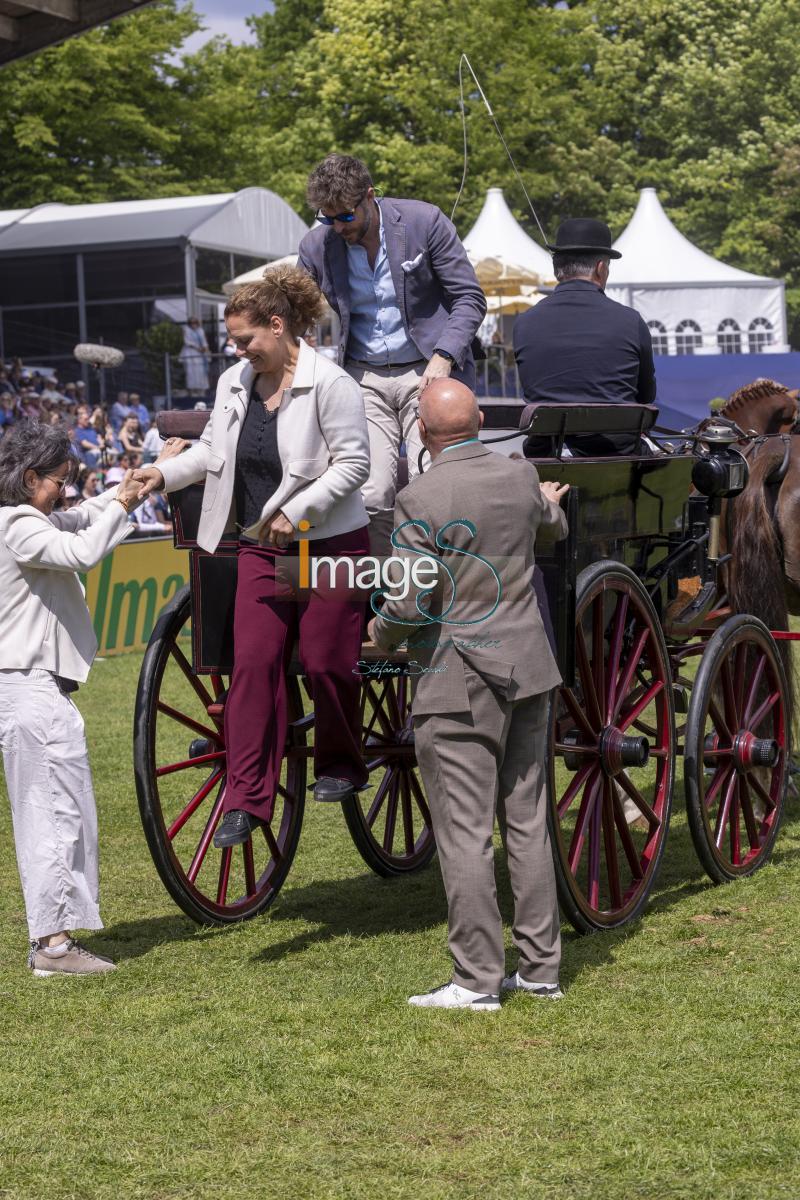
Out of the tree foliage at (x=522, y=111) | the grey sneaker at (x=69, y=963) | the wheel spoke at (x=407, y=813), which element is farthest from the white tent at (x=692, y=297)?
the grey sneaker at (x=69, y=963)

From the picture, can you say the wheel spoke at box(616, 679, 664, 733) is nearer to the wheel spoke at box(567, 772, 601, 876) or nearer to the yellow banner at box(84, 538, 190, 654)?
the wheel spoke at box(567, 772, 601, 876)

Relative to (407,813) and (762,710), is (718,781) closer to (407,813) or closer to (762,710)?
(762,710)

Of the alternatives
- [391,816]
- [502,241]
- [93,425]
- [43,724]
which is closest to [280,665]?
[43,724]

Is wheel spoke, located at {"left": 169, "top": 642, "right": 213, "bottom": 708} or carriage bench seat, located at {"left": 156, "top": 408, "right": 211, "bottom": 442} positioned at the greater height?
carriage bench seat, located at {"left": 156, "top": 408, "right": 211, "bottom": 442}

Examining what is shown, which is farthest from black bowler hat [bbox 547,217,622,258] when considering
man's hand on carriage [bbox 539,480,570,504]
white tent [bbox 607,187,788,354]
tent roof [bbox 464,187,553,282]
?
white tent [bbox 607,187,788,354]

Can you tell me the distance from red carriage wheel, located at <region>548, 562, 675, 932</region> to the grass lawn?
22cm

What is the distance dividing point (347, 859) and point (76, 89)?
30.3 meters

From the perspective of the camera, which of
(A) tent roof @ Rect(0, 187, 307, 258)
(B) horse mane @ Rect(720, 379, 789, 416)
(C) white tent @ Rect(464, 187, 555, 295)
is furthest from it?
(C) white tent @ Rect(464, 187, 555, 295)

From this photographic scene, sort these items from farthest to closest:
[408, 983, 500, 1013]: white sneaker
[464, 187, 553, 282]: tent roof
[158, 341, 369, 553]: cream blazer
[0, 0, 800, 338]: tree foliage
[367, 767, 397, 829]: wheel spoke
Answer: [0, 0, 800, 338]: tree foliage
[464, 187, 553, 282]: tent roof
[367, 767, 397, 829]: wheel spoke
[158, 341, 369, 553]: cream blazer
[408, 983, 500, 1013]: white sneaker

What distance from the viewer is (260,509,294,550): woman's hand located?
4.98m

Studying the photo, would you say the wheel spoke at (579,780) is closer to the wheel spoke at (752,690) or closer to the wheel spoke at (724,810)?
the wheel spoke at (724,810)

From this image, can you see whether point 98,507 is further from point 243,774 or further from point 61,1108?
point 61,1108

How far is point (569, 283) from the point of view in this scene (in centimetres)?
630

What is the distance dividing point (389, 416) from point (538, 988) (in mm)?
2267
